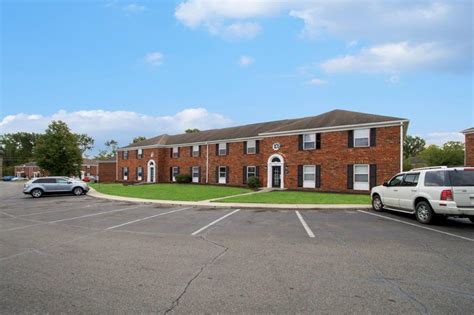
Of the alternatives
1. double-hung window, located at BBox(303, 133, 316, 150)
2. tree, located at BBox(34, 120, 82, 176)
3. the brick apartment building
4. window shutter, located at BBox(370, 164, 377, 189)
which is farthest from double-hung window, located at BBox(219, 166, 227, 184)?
the brick apartment building

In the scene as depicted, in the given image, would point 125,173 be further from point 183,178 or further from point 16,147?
point 16,147

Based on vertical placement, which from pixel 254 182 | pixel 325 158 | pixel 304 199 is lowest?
pixel 304 199

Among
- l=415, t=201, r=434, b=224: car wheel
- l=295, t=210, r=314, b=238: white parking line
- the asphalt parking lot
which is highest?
l=415, t=201, r=434, b=224: car wheel

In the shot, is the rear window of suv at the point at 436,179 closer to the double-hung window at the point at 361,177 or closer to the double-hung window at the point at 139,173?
the double-hung window at the point at 361,177

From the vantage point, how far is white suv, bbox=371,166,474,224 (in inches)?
Result: 386

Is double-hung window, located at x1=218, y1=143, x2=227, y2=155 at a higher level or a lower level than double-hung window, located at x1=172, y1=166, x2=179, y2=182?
higher

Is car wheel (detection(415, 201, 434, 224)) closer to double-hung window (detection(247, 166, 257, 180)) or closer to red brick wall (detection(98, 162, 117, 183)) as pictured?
double-hung window (detection(247, 166, 257, 180))

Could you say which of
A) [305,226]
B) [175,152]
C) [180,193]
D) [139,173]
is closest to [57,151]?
[139,173]

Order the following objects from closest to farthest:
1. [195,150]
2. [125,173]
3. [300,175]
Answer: [300,175] < [195,150] < [125,173]

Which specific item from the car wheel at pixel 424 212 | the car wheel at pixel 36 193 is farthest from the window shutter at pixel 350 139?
the car wheel at pixel 36 193

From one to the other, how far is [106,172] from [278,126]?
3770cm

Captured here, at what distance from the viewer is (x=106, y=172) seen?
56719mm

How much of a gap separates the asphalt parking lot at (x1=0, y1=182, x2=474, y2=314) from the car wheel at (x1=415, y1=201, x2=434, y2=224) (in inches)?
13.6

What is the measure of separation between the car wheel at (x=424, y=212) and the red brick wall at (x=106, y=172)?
5441cm
